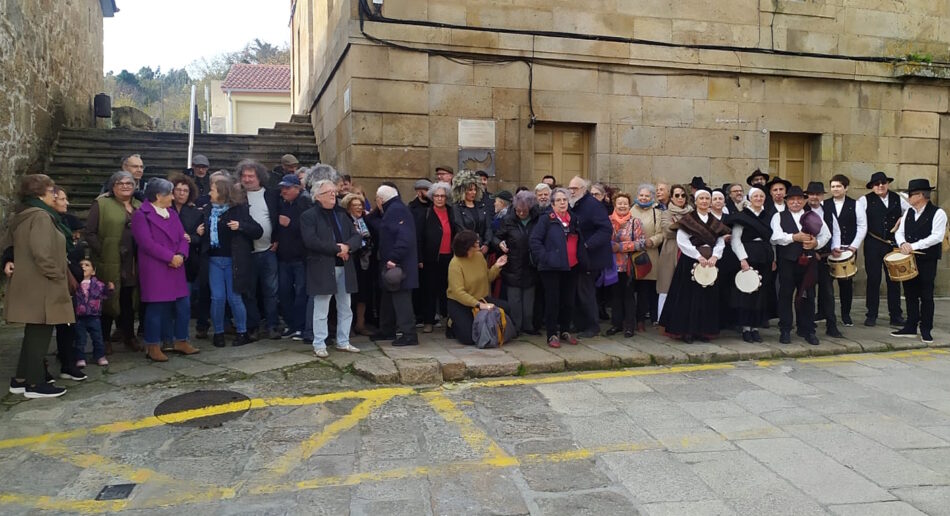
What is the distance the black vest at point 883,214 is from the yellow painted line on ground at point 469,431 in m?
6.52

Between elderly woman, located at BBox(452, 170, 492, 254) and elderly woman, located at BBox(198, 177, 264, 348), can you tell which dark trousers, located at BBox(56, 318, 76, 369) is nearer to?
elderly woman, located at BBox(198, 177, 264, 348)

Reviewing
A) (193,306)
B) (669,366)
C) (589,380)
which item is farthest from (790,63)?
(193,306)

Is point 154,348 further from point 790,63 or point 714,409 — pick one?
point 790,63

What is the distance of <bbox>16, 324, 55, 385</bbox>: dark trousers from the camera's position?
17.6 ft

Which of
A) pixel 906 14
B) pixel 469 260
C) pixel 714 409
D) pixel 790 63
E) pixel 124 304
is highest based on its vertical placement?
pixel 906 14

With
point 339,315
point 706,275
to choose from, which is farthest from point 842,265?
point 339,315

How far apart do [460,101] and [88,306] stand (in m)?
5.50

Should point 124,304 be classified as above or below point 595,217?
below

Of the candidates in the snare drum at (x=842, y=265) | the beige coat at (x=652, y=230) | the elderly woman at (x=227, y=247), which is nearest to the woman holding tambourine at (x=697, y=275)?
the beige coat at (x=652, y=230)

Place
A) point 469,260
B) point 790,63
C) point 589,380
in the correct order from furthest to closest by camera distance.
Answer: point 790,63
point 469,260
point 589,380

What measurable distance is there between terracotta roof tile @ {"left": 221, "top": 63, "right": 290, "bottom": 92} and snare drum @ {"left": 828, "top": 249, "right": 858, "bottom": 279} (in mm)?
30313

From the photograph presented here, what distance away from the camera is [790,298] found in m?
7.53

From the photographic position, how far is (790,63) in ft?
35.0

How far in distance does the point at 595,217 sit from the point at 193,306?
5.18m
